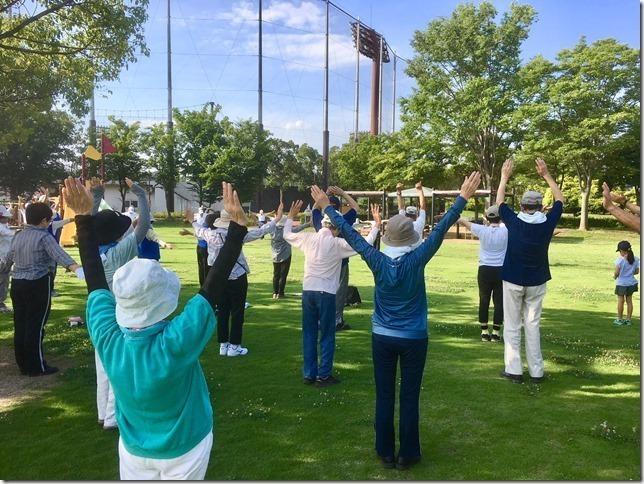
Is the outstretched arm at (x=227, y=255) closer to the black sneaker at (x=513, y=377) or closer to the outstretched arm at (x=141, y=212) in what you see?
the outstretched arm at (x=141, y=212)

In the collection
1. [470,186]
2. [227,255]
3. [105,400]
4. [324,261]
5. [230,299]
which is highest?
[470,186]

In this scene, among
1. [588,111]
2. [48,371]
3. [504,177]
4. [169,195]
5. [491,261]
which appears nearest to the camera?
[504,177]

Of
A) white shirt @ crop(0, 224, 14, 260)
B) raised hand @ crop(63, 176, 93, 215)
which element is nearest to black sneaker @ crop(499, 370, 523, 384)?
raised hand @ crop(63, 176, 93, 215)

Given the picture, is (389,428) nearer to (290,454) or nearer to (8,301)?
(290,454)

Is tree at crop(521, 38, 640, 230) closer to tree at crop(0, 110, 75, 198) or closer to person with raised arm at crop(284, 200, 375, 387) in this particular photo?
person with raised arm at crop(284, 200, 375, 387)

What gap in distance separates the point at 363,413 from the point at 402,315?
169 cm

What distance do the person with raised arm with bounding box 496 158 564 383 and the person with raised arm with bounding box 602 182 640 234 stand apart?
131 centimetres

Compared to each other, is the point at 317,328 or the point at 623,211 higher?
the point at 623,211

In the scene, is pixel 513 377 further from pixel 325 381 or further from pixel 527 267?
pixel 325 381

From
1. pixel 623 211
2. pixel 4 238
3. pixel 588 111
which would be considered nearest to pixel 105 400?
pixel 623 211

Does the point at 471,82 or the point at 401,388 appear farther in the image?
the point at 471,82

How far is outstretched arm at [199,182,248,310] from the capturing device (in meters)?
2.40

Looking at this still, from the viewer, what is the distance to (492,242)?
7152 millimetres

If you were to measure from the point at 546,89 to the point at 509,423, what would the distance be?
116ft
